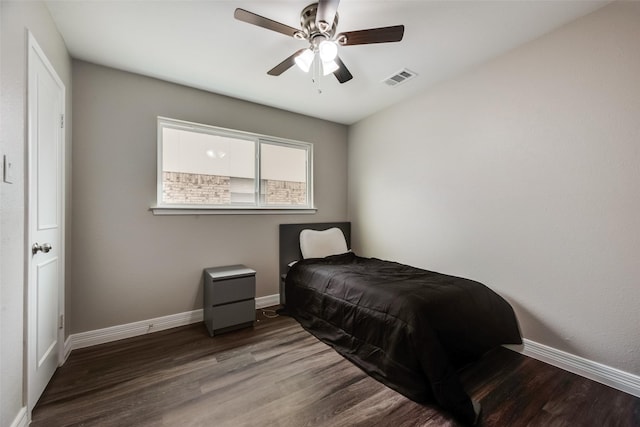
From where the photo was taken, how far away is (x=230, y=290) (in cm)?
251

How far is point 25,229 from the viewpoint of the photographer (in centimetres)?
139

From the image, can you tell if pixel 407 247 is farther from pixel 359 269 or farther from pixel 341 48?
pixel 341 48

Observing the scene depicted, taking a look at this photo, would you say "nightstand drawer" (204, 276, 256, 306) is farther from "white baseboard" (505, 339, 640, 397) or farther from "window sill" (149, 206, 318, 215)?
"white baseboard" (505, 339, 640, 397)

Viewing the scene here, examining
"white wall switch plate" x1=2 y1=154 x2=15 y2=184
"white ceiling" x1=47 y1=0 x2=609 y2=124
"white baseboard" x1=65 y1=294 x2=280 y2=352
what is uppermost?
"white ceiling" x1=47 y1=0 x2=609 y2=124

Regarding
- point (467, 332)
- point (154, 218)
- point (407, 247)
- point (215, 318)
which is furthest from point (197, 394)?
point (407, 247)

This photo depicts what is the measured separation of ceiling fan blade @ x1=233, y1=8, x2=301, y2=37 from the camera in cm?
151

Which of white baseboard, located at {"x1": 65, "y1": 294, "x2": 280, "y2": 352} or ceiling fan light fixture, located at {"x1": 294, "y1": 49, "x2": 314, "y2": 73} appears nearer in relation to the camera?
ceiling fan light fixture, located at {"x1": 294, "y1": 49, "x2": 314, "y2": 73}

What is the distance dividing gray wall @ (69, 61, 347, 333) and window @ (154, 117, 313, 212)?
0.12 meters

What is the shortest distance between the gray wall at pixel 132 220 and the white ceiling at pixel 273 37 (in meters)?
0.24

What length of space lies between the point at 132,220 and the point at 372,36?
2606 mm

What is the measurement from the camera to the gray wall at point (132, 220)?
7.45 feet

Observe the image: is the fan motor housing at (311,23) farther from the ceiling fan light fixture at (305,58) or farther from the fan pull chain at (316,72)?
the fan pull chain at (316,72)

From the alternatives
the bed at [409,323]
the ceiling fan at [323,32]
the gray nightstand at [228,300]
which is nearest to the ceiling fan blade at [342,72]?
the ceiling fan at [323,32]

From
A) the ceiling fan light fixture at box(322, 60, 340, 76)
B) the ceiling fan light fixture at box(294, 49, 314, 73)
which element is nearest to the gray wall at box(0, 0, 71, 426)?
the ceiling fan light fixture at box(294, 49, 314, 73)
